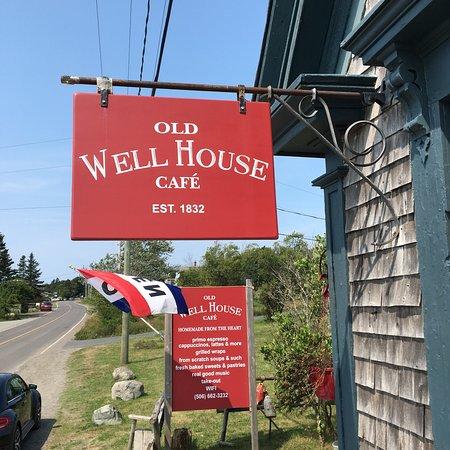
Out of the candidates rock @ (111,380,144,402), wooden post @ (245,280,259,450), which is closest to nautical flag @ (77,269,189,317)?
wooden post @ (245,280,259,450)

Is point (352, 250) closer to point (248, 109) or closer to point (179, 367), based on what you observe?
point (248, 109)

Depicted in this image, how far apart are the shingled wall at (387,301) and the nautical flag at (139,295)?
1.88m

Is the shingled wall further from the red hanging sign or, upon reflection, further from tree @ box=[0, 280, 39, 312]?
tree @ box=[0, 280, 39, 312]

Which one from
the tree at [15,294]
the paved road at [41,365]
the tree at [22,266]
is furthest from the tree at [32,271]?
the paved road at [41,365]

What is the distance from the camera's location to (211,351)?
23.6 ft

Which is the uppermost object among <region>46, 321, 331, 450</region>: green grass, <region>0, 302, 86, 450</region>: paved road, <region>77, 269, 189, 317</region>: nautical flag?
<region>77, 269, 189, 317</region>: nautical flag

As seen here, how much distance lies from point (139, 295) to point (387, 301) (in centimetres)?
255

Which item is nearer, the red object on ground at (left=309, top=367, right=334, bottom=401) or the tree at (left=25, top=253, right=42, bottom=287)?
the red object on ground at (left=309, top=367, right=334, bottom=401)

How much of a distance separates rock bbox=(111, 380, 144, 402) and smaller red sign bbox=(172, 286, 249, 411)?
4.91 meters

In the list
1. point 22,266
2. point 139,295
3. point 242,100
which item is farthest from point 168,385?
point 22,266

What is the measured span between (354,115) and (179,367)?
4340 mm

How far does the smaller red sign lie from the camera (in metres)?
6.94

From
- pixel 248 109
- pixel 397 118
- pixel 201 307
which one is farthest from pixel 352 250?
pixel 201 307

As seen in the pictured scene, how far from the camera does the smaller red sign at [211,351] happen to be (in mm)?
6941
